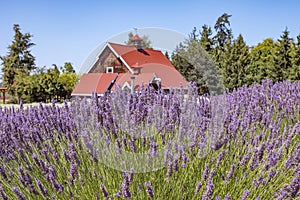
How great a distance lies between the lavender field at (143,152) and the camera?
183 centimetres

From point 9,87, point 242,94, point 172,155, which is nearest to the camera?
point 172,155

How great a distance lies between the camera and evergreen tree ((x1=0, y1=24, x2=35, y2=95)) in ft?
99.8

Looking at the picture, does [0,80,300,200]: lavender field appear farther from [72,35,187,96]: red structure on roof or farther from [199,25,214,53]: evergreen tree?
[199,25,214,53]: evergreen tree

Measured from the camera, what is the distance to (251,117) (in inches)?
95.6

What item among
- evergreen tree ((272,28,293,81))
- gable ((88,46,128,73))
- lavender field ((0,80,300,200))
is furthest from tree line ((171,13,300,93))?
lavender field ((0,80,300,200))

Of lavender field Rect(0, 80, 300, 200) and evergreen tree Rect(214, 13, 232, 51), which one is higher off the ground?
evergreen tree Rect(214, 13, 232, 51)

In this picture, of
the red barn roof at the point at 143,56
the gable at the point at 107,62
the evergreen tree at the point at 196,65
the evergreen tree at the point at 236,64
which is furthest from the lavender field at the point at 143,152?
the evergreen tree at the point at 236,64

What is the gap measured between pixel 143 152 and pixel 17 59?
3219 cm

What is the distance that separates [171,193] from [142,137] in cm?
38

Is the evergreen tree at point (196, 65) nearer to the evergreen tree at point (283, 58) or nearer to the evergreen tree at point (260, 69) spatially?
the evergreen tree at point (260, 69)

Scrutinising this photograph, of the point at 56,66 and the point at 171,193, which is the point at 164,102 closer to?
the point at 171,193

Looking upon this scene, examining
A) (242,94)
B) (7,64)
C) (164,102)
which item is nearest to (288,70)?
(242,94)

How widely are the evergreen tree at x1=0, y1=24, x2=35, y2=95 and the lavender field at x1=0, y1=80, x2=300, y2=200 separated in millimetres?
30028

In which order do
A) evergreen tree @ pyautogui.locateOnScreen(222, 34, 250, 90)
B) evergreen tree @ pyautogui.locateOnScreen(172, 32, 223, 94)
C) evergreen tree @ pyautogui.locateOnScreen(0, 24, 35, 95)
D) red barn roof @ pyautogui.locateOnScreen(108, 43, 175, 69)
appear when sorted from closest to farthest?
red barn roof @ pyautogui.locateOnScreen(108, 43, 175, 69) < evergreen tree @ pyautogui.locateOnScreen(172, 32, 223, 94) < evergreen tree @ pyautogui.locateOnScreen(222, 34, 250, 90) < evergreen tree @ pyautogui.locateOnScreen(0, 24, 35, 95)
